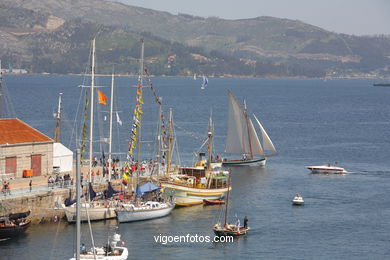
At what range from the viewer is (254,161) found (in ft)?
306

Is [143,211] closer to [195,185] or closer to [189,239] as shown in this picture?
[189,239]

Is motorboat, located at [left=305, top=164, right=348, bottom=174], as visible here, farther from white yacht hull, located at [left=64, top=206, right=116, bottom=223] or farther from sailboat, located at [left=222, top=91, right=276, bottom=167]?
white yacht hull, located at [left=64, top=206, right=116, bottom=223]

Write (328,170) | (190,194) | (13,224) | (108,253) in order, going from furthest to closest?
1. (328,170)
2. (190,194)
3. (13,224)
4. (108,253)

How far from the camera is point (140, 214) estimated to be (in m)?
60.1

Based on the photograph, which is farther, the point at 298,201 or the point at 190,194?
the point at 298,201

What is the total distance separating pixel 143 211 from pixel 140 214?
1.17 feet

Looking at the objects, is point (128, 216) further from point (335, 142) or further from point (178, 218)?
point (335, 142)

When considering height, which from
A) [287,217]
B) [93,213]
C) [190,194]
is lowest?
[287,217]

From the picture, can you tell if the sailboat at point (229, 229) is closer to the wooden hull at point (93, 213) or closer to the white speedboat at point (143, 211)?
the white speedboat at point (143, 211)

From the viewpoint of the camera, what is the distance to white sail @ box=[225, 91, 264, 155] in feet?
321

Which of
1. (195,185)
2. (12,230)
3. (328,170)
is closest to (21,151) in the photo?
(12,230)

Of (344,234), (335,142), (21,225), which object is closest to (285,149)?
(335,142)

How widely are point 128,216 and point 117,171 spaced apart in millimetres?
11494

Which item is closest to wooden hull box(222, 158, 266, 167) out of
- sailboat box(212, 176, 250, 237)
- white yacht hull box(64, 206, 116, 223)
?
white yacht hull box(64, 206, 116, 223)
